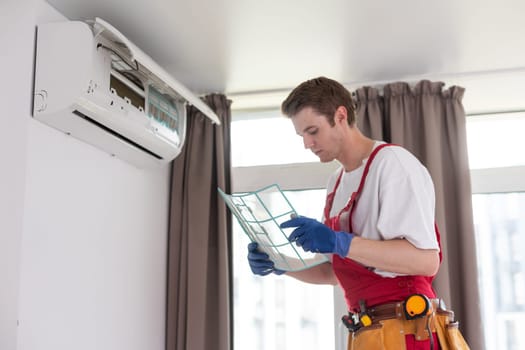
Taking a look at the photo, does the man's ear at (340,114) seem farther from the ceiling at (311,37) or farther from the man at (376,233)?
the ceiling at (311,37)

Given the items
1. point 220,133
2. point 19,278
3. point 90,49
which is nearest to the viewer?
point 19,278

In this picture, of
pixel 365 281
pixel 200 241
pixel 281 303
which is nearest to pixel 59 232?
pixel 200 241

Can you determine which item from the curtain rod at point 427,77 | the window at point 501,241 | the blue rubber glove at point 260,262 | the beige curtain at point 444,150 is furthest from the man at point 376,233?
the window at point 501,241

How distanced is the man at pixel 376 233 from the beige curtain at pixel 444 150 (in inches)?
48.8

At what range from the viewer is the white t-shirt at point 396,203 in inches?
73.7

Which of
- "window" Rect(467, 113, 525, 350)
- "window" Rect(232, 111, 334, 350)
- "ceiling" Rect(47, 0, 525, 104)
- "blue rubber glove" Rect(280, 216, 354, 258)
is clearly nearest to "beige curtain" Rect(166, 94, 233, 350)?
"window" Rect(232, 111, 334, 350)

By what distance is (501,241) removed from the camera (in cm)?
348

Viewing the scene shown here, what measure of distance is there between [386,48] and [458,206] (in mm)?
857

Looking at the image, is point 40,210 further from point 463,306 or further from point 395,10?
point 463,306

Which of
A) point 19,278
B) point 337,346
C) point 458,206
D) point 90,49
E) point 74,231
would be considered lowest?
point 337,346

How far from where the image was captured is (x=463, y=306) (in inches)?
127

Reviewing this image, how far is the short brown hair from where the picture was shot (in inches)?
82.9

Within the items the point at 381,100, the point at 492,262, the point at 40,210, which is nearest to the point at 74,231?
the point at 40,210

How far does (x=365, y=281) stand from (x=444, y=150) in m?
1.60
